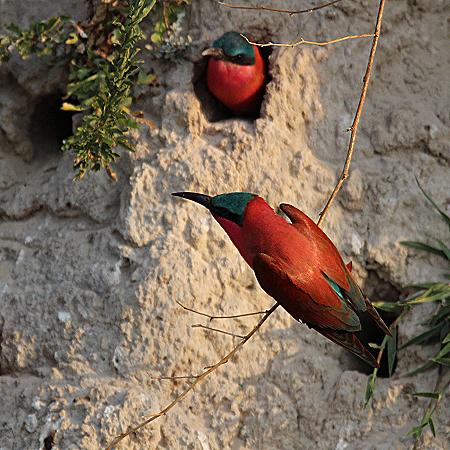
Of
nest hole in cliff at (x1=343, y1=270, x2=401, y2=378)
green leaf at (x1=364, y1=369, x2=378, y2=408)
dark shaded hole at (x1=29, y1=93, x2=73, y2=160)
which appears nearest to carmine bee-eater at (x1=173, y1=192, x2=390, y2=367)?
green leaf at (x1=364, y1=369, x2=378, y2=408)

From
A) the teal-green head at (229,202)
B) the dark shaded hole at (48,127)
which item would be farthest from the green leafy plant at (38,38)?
the teal-green head at (229,202)

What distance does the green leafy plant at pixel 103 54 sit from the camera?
318cm

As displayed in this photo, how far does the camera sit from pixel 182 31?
350 centimetres

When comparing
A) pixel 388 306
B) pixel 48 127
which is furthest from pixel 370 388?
pixel 48 127

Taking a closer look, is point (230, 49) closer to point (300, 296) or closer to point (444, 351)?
point (300, 296)

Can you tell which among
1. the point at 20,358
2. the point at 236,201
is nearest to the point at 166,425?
the point at 20,358

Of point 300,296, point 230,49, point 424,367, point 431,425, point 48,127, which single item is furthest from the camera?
point 48,127

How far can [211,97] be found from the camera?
3.54 m

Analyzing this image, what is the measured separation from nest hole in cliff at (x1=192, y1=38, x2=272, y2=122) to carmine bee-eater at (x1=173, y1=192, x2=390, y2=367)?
0.72m

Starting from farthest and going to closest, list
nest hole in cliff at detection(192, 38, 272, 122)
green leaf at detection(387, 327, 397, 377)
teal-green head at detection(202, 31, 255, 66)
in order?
1. nest hole in cliff at detection(192, 38, 272, 122)
2. teal-green head at detection(202, 31, 255, 66)
3. green leaf at detection(387, 327, 397, 377)

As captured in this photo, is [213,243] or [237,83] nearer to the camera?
[213,243]

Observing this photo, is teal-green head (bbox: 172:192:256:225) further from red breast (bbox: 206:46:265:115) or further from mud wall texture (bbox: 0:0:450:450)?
red breast (bbox: 206:46:265:115)

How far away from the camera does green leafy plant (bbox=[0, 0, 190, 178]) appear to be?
3.18 m

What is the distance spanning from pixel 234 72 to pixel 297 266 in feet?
2.98
